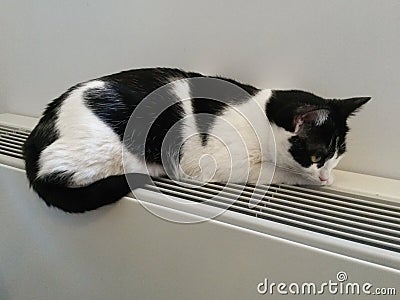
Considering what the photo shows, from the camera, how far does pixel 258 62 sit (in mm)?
1024

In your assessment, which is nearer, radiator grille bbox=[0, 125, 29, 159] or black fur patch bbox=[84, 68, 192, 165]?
black fur patch bbox=[84, 68, 192, 165]

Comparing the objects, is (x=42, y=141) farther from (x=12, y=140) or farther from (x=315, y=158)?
(x=315, y=158)

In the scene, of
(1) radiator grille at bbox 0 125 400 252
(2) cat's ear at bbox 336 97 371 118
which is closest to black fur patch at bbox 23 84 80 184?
(1) radiator grille at bbox 0 125 400 252

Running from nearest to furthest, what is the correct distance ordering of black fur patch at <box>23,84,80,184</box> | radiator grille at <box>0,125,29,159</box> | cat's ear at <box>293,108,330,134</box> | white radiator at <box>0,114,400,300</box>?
white radiator at <box>0,114,400,300</box> < cat's ear at <box>293,108,330,134</box> < black fur patch at <box>23,84,80,184</box> < radiator grille at <box>0,125,29,159</box>

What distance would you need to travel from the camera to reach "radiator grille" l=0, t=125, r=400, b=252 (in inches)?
27.7

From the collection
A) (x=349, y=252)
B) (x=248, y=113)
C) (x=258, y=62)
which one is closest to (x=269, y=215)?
(x=349, y=252)

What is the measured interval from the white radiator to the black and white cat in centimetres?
4

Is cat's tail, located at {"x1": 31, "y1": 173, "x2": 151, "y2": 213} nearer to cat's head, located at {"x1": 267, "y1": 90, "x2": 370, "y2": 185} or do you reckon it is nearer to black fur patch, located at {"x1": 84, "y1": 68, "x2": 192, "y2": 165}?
black fur patch, located at {"x1": 84, "y1": 68, "x2": 192, "y2": 165}

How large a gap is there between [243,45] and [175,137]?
0.27 meters

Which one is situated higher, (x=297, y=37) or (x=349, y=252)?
(x=297, y=37)

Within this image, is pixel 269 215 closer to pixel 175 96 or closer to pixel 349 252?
pixel 349 252

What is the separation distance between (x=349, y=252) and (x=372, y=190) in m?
0.24

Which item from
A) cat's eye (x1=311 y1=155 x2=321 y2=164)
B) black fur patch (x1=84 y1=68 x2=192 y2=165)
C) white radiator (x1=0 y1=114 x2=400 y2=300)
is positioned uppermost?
black fur patch (x1=84 y1=68 x2=192 y2=165)

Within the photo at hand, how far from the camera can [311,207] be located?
792mm
